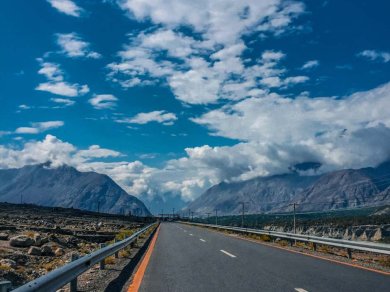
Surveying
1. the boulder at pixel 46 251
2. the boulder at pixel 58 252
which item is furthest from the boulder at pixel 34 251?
the boulder at pixel 58 252

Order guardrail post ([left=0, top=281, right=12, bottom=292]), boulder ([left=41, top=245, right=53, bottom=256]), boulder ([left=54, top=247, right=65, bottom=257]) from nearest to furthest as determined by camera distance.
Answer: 1. guardrail post ([left=0, top=281, right=12, bottom=292])
2. boulder ([left=41, top=245, right=53, bottom=256])
3. boulder ([left=54, top=247, right=65, bottom=257])

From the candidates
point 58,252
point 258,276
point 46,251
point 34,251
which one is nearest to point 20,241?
point 58,252

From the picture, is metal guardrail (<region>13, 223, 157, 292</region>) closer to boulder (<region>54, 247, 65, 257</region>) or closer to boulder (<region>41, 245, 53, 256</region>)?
boulder (<region>41, 245, 53, 256</region>)

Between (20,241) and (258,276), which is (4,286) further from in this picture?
(20,241)

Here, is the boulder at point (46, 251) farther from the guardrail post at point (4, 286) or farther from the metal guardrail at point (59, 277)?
the guardrail post at point (4, 286)

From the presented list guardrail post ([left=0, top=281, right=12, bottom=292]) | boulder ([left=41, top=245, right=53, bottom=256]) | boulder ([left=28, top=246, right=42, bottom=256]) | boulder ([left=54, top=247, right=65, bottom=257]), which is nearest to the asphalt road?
boulder ([left=54, top=247, right=65, bottom=257])

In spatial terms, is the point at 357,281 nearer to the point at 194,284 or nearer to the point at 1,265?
the point at 194,284

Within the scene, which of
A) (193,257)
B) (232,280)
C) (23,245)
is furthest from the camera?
(23,245)

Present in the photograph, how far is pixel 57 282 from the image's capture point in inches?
256

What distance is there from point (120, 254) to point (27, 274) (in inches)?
263

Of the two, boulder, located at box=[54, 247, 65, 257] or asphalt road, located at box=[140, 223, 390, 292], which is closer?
asphalt road, located at box=[140, 223, 390, 292]

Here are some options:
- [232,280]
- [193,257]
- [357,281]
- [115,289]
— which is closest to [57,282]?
[115,289]

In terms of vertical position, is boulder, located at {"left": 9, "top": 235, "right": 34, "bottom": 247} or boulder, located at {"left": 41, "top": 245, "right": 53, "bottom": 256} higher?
boulder, located at {"left": 9, "top": 235, "right": 34, "bottom": 247}

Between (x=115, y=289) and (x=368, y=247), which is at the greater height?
(x=368, y=247)
